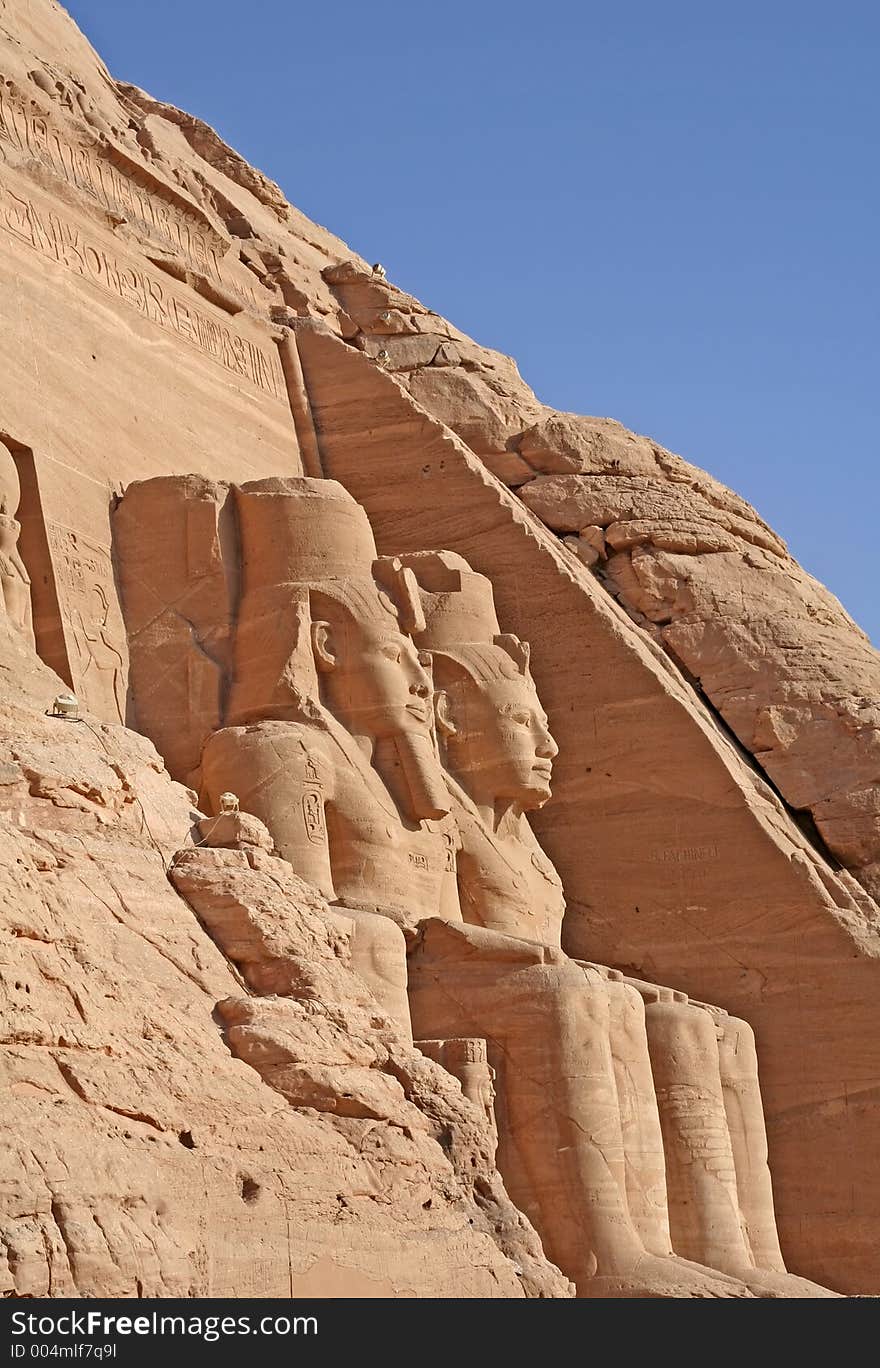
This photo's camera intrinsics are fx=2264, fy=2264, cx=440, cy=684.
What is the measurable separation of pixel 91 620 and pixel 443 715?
1938 millimetres

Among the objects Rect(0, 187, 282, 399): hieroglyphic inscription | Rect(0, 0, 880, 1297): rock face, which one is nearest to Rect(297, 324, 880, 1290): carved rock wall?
Rect(0, 0, 880, 1297): rock face

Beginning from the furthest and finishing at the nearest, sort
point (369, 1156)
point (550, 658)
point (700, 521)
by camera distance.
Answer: point (700, 521) < point (550, 658) < point (369, 1156)

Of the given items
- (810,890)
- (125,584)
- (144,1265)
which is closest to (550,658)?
(810,890)

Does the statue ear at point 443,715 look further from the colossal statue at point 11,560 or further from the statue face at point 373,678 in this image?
the colossal statue at point 11,560

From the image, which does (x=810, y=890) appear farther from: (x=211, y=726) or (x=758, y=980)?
(x=211, y=726)

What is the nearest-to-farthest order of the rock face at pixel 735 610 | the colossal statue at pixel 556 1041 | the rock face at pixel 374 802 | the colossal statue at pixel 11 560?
the rock face at pixel 374 802 → the colossal statue at pixel 556 1041 → the colossal statue at pixel 11 560 → the rock face at pixel 735 610

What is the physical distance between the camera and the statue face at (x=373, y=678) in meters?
10.9

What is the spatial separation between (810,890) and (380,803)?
2.75m

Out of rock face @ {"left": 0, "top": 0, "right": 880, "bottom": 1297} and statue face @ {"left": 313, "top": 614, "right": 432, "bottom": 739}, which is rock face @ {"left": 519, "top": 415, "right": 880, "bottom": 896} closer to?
rock face @ {"left": 0, "top": 0, "right": 880, "bottom": 1297}

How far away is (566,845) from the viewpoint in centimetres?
1270

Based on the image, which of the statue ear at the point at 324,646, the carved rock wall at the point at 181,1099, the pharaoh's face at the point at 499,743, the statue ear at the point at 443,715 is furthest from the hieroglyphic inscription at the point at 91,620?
the carved rock wall at the point at 181,1099

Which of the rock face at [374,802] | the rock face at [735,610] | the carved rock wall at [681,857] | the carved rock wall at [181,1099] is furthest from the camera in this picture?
the rock face at [735,610]

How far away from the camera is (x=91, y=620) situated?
10828 millimetres

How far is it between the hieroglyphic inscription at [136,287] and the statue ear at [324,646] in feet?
7.96
